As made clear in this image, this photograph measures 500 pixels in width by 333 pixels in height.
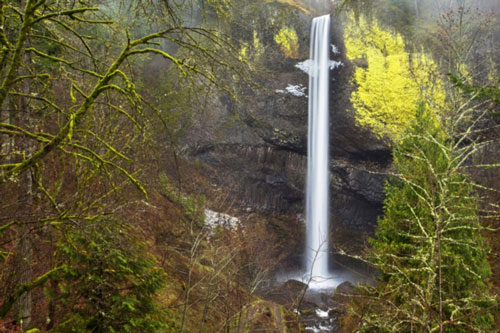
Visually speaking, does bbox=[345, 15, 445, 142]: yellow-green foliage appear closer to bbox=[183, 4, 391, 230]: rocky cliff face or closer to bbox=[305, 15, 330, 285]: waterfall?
bbox=[183, 4, 391, 230]: rocky cliff face

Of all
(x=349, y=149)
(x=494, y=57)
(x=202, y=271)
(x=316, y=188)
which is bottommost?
(x=202, y=271)

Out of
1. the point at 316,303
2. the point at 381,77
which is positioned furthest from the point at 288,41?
the point at 316,303

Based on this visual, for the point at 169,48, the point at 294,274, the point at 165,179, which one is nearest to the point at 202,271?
the point at 165,179

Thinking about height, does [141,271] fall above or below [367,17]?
below

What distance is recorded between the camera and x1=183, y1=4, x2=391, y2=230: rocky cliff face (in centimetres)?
1891

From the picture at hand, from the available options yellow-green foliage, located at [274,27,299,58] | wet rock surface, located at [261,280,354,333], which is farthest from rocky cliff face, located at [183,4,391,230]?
wet rock surface, located at [261,280,354,333]

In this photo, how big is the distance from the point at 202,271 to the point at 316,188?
39.4ft

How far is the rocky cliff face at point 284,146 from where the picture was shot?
18.9m

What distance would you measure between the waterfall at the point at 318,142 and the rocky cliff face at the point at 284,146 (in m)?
0.41

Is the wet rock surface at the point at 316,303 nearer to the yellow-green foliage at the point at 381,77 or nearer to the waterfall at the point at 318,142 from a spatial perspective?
the waterfall at the point at 318,142

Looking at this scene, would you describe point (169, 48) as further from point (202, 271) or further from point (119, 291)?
point (119, 291)

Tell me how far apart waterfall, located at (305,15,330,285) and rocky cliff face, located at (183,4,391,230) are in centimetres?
41

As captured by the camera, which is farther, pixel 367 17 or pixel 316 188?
pixel 316 188

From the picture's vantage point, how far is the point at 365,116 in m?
17.7
